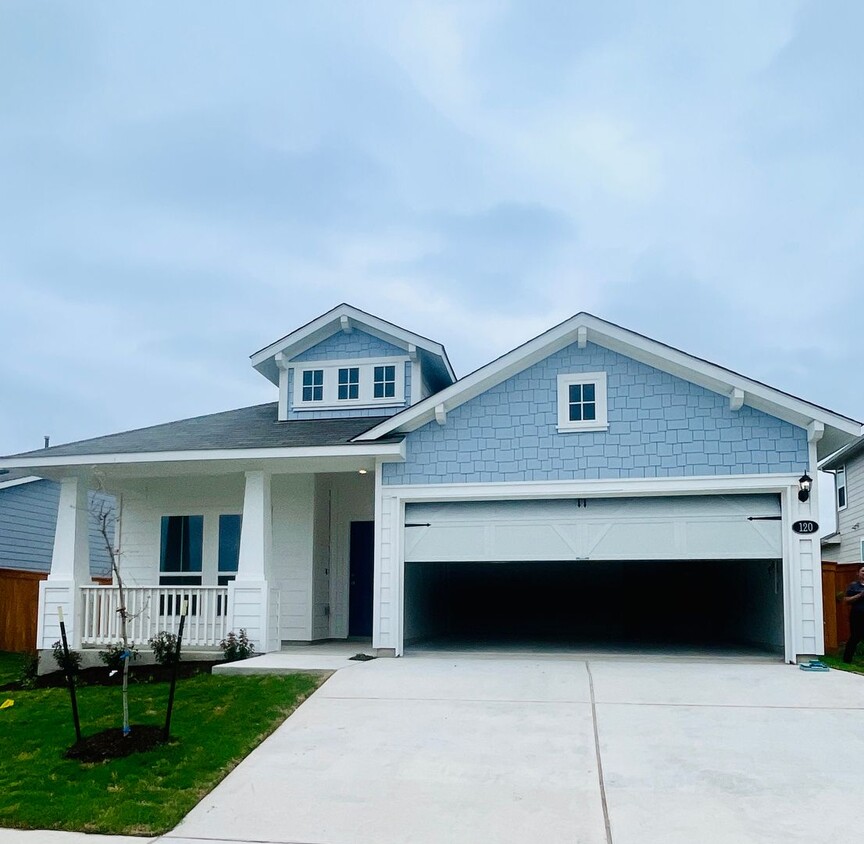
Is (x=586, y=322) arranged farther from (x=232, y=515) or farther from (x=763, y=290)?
(x=763, y=290)

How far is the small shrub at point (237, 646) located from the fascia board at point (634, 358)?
11.0 ft

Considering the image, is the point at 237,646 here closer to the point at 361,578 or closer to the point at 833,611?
the point at 361,578

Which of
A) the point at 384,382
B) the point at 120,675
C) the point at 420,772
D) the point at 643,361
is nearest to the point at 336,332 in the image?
the point at 384,382

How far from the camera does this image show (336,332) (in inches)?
647

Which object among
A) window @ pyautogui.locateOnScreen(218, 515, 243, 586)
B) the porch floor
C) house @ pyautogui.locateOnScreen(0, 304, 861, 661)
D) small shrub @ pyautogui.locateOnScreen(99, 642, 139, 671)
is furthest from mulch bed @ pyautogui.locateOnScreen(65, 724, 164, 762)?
window @ pyautogui.locateOnScreen(218, 515, 243, 586)

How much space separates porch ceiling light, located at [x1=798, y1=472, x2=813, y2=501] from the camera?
39.7 feet

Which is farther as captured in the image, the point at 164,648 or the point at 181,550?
the point at 181,550

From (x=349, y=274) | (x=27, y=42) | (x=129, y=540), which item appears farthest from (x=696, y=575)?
(x=349, y=274)

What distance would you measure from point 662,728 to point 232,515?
367 inches

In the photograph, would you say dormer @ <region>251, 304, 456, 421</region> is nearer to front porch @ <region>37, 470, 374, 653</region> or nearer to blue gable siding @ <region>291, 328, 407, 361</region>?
blue gable siding @ <region>291, 328, 407, 361</region>

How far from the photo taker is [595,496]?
12.9 metres

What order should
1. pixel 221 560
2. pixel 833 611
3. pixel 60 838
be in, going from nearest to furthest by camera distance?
pixel 60 838, pixel 833 611, pixel 221 560

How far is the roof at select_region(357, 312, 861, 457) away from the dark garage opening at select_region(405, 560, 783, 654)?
3251 millimetres

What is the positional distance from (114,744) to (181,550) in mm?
8048
